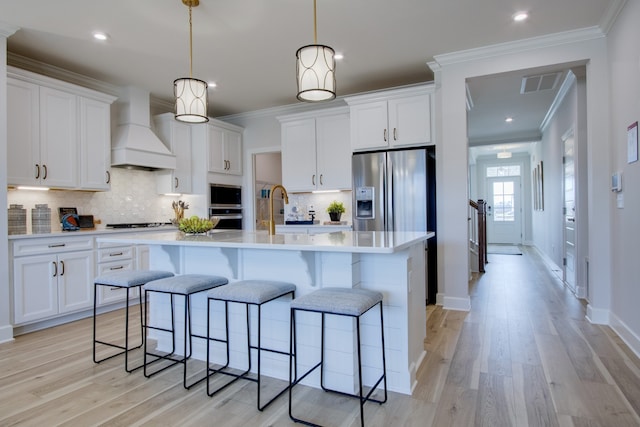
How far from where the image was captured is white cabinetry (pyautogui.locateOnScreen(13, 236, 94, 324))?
11.2ft

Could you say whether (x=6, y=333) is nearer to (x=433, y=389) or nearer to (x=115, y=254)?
(x=115, y=254)

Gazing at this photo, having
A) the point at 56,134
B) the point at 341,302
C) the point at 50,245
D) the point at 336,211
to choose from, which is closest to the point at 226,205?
the point at 336,211

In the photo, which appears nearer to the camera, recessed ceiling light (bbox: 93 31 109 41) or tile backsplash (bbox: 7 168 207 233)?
recessed ceiling light (bbox: 93 31 109 41)

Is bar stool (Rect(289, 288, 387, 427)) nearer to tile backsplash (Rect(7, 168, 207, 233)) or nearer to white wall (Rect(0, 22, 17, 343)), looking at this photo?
white wall (Rect(0, 22, 17, 343))

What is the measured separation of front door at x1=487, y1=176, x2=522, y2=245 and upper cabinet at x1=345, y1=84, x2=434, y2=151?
26.1ft

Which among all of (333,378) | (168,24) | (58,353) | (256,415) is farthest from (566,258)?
(58,353)

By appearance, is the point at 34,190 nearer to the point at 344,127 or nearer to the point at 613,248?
the point at 344,127

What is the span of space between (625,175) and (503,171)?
918cm

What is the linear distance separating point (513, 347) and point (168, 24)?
394cm

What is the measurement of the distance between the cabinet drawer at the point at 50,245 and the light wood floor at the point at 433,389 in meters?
0.77

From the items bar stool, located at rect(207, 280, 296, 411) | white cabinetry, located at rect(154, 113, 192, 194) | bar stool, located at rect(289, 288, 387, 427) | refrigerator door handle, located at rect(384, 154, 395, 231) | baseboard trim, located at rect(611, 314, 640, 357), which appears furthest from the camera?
white cabinetry, located at rect(154, 113, 192, 194)

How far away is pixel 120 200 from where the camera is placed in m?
4.93

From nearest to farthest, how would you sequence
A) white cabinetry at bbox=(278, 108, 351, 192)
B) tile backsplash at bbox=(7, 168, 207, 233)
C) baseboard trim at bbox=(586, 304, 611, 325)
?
baseboard trim at bbox=(586, 304, 611, 325)
tile backsplash at bbox=(7, 168, 207, 233)
white cabinetry at bbox=(278, 108, 351, 192)

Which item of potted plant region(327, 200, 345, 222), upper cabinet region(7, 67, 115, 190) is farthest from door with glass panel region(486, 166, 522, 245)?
upper cabinet region(7, 67, 115, 190)
